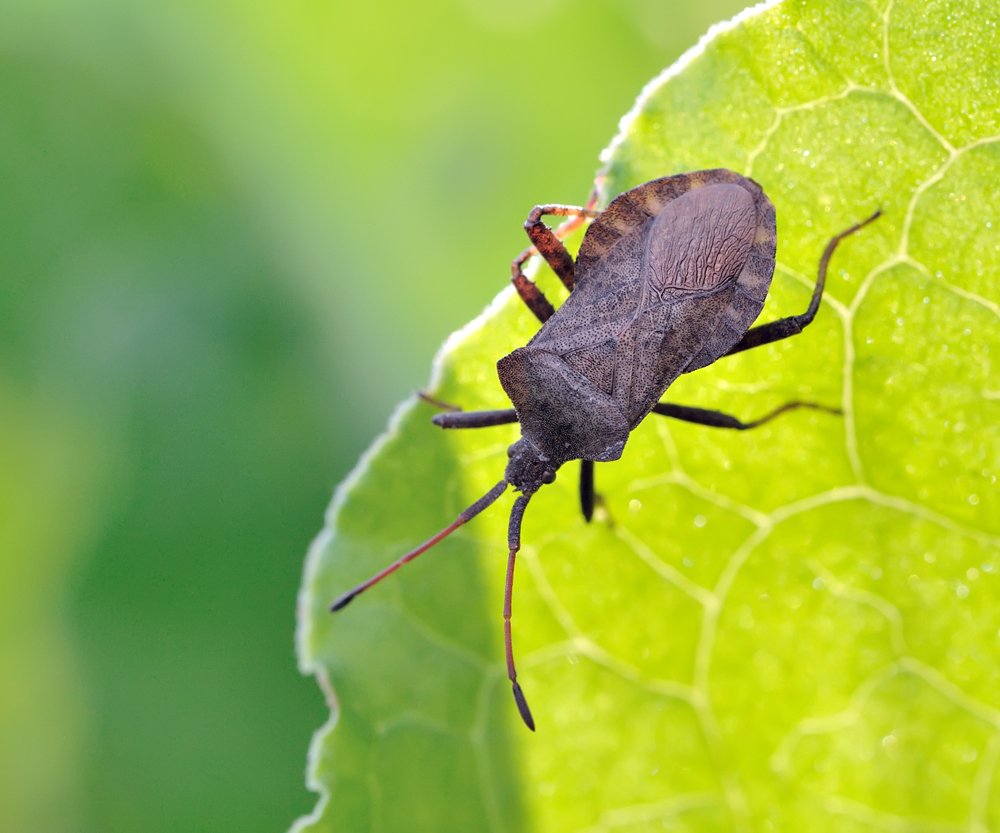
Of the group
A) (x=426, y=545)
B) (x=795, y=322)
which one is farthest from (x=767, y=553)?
(x=426, y=545)

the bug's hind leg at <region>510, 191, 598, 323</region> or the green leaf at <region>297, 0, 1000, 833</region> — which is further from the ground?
the bug's hind leg at <region>510, 191, 598, 323</region>

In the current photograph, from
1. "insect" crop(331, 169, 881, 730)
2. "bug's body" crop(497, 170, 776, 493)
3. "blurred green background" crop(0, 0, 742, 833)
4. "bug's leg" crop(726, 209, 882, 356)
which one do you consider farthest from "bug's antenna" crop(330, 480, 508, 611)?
"blurred green background" crop(0, 0, 742, 833)

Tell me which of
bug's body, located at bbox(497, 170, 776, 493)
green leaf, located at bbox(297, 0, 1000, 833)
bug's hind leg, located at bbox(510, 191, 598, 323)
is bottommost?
green leaf, located at bbox(297, 0, 1000, 833)

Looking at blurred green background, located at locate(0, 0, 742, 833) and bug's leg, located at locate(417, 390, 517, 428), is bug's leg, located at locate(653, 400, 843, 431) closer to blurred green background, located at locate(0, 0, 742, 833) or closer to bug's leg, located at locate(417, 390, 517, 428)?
bug's leg, located at locate(417, 390, 517, 428)

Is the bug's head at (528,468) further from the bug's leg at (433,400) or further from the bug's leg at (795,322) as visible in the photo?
the bug's leg at (795,322)

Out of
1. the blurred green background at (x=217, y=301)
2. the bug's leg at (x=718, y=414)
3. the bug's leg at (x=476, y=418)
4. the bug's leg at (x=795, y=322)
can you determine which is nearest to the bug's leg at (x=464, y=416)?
the bug's leg at (x=476, y=418)

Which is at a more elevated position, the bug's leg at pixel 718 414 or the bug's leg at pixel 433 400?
the bug's leg at pixel 433 400
